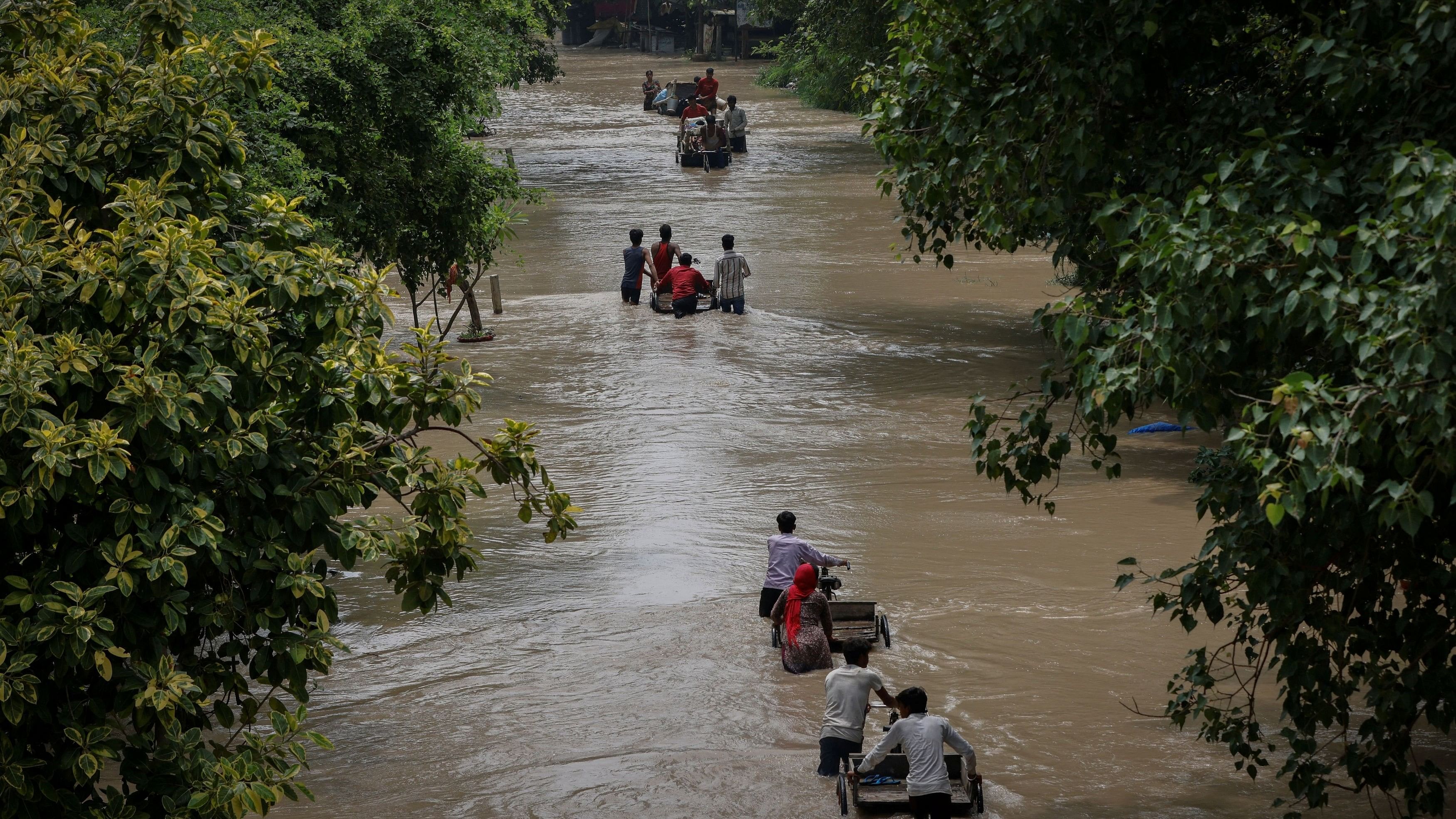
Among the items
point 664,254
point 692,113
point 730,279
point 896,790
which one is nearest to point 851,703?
point 896,790

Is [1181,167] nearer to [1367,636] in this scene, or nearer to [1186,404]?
[1186,404]

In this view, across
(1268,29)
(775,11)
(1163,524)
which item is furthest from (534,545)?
(775,11)

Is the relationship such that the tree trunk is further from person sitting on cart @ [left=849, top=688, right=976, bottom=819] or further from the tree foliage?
person sitting on cart @ [left=849, top=688, right=976, bottom=819]

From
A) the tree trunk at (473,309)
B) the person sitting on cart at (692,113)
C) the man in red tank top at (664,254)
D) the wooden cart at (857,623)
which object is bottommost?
the wooden cart at (857,623)

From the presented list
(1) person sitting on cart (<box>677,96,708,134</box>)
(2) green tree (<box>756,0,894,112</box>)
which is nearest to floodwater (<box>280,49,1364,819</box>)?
(2) green tree (<box>756,0,894,112</box>)

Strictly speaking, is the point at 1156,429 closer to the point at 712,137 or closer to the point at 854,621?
the point at 854,621

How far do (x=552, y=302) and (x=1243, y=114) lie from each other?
16948mm

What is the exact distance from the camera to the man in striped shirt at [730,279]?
2072 cm

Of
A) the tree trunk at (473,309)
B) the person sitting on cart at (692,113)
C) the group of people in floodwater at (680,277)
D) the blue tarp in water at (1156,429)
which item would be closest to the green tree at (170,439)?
the blue tarp in water at (1156,429)

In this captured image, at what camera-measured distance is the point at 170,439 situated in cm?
546

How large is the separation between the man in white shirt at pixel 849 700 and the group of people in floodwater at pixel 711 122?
91.7ft

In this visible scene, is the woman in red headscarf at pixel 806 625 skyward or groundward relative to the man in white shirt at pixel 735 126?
groundward

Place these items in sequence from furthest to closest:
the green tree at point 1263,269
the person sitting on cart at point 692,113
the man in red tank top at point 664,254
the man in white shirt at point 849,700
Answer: the person sitting on cart at point 692,113 → the man in red tank top at point 664,254 → the man in white shirt at point 849,700 → the green tree at point 1263,269

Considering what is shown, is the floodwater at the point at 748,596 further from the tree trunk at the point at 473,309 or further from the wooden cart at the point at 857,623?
the tree trunk at the point at 473,309
